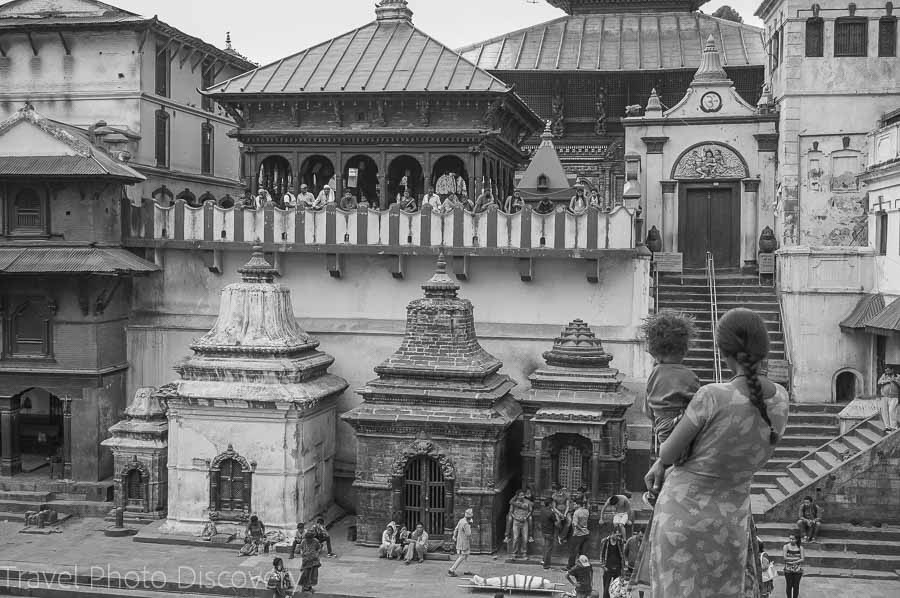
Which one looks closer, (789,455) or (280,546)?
(280,546)

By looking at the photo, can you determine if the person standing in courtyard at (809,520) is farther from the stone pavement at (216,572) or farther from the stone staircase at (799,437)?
the stone pavement at (216,572)

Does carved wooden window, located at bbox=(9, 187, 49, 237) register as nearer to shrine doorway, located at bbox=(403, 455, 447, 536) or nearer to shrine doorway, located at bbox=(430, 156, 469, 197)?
shrine doorway, located at bbox=(430, 156, 469, 197)

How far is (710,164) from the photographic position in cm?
3188

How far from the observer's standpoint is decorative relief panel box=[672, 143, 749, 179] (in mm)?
31750

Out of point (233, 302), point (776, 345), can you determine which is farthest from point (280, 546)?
point (776, 345)

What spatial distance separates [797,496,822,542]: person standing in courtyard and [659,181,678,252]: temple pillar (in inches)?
427

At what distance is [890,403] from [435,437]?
966 centimetres

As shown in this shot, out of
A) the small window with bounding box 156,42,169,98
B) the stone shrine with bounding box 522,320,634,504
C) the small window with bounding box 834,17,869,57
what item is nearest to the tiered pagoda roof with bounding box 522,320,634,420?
the stone shrine with bounding box 522,320,634,504

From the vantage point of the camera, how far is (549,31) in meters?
41.7

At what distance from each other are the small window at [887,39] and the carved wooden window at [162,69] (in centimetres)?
2066

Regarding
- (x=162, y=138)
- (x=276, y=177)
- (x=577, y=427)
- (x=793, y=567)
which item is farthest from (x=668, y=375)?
(x=162, y=138)

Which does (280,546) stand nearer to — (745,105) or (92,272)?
(92,272)

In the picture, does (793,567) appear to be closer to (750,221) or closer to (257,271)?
(257,271)

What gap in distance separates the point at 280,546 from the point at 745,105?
18022 millimetres
